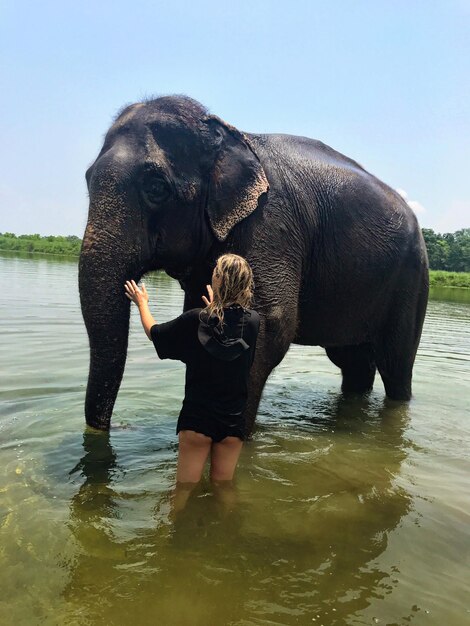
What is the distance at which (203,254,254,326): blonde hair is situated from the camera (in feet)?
9.41

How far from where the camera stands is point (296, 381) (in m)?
7.34

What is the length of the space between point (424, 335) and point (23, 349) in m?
8.30

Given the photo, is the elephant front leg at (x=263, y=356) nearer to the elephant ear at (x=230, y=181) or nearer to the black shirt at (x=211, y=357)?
the elephant ear at (x=230, y=181)

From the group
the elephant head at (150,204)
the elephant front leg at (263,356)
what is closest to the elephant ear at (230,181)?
the elephant head at (150,204)

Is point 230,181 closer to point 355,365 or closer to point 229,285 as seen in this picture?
point 229,285

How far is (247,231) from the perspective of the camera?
13.7ft

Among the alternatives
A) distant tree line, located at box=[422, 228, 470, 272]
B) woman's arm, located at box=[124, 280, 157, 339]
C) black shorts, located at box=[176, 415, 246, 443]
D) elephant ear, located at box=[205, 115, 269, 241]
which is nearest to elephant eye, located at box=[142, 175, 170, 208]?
elephant ear, located at box=[205, 115, 269, 241]

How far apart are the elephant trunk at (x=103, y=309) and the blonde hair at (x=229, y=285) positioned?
883 mm

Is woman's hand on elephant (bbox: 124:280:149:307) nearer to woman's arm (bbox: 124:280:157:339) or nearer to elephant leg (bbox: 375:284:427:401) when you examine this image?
→ woman's arm (bbox: 124:280:157:339)

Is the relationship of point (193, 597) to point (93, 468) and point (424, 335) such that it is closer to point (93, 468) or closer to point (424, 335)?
point (93, 468)

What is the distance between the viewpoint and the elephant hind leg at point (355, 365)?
21.4 ft

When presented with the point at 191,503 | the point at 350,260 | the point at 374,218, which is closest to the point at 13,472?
the point at 191,503

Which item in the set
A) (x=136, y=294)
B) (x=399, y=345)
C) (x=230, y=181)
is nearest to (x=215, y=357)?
(x=136, y=294)

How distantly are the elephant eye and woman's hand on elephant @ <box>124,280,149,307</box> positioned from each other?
2.02 ft
